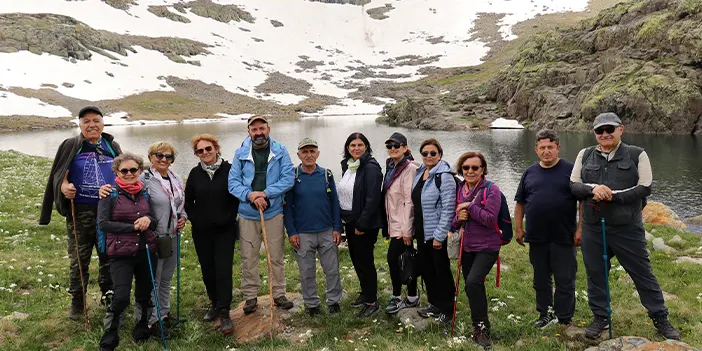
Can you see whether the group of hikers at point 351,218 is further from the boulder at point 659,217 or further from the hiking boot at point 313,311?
the boulder at point 659,217

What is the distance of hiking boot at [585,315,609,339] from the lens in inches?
263

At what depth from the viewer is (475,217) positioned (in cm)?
679

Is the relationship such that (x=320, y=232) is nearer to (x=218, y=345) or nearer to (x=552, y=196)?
(x=218, y=345)

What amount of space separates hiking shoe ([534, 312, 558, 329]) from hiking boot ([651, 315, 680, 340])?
4.90 ft

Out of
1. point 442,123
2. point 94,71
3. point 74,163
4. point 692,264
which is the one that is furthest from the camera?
point 94,71

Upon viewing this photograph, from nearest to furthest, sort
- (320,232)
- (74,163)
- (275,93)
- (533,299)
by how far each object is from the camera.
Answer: (74,163)
(320,232)
(533,299)
(275,93)

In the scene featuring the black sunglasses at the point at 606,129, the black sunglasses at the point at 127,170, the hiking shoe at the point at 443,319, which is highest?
the black sunglasses at the point at 606,129

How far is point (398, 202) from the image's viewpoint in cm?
800

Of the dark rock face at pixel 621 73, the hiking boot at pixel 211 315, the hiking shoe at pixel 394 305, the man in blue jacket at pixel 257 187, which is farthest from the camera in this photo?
the dark rock face at pixel 621 73

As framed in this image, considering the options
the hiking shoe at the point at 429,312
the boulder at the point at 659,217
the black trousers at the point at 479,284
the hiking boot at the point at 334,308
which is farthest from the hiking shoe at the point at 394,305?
the boulder at the point at 659,217

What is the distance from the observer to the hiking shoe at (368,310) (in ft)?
26.7

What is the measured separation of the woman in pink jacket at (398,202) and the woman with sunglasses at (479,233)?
1.06 m

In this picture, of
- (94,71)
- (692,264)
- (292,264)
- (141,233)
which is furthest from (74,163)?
(94,71)

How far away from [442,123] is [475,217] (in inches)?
3147
